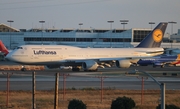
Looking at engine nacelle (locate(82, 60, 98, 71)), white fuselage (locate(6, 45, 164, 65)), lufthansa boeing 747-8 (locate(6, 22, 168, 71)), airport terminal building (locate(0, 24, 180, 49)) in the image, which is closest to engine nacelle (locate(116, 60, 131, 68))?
lufthansa boeing 747-8 (locate(6, 22, 168, 71))

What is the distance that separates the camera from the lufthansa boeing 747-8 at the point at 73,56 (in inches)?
2413

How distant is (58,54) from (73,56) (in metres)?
2.59

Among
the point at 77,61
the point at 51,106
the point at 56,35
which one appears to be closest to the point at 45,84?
the point at 51,106

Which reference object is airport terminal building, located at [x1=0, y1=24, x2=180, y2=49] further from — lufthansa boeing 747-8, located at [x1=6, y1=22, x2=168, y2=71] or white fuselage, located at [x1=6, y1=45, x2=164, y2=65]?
lufthansa boeing 747-8, located at [x1=6, y1=22, x2=168, y2=71]

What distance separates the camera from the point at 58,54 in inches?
2468

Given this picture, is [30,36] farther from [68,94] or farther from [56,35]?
[68,94]

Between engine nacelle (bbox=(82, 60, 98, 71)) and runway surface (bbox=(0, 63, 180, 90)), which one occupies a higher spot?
engine nacelle (bbox=(82, 60, 98, 71))

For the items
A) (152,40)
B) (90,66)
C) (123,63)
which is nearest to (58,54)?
(90,66)

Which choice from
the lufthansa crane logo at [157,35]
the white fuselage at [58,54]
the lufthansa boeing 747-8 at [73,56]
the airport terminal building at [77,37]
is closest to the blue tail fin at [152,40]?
the lufthansa crane logo at [157,35]

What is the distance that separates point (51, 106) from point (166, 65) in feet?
212

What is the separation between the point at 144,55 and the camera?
7056 centimetres

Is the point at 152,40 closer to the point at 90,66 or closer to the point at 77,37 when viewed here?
the point at 90,66

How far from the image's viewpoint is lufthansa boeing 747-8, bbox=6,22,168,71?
61.3m

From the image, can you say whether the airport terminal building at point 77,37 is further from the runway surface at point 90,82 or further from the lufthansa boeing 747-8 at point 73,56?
the runway surface at point 90,82
